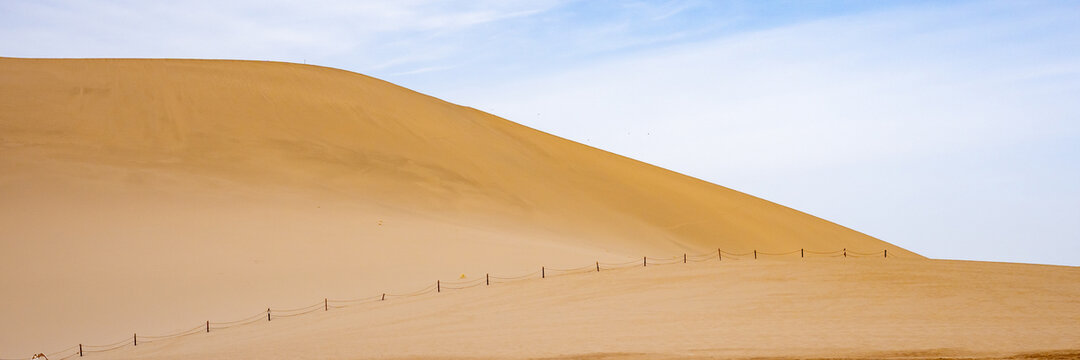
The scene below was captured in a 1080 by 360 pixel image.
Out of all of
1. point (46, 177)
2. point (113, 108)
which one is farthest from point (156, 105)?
point (46, 177)

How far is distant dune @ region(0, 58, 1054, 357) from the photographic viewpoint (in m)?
20.8

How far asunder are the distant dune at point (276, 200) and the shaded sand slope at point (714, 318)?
143 cm

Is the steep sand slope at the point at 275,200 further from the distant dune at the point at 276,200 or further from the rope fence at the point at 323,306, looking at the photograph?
the rope fence at the point at 323,306

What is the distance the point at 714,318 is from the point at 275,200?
42.6 ft

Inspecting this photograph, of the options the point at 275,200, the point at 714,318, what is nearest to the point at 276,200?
the point at 275,200

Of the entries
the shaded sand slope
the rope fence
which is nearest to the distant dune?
the rope fence

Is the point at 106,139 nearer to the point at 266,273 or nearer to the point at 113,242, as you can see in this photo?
the point at 113,242

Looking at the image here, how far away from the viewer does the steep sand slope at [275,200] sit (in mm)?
20859

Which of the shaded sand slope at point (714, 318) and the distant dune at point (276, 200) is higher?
the distant dune at point (276, 200)

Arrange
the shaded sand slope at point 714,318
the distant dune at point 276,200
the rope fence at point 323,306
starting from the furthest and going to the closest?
1. the distant dune at point 276,200
2. the rope fence at point 323,306
3. the shaded sand slope at point 714,318

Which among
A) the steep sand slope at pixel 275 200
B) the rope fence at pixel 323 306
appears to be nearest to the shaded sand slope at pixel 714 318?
the rope fence at pixel 323 306

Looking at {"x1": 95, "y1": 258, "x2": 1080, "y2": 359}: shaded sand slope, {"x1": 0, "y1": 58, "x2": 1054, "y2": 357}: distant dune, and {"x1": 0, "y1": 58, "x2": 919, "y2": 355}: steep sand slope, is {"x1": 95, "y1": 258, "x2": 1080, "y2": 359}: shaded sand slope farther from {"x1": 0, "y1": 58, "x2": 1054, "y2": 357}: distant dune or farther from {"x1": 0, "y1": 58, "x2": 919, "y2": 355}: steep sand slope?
{"x1": 0, "y1": 58, "x2": 919, "y2": 355}: steep sand slope

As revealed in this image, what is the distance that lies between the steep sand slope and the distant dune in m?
0.07

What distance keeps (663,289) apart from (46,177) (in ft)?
48.8
